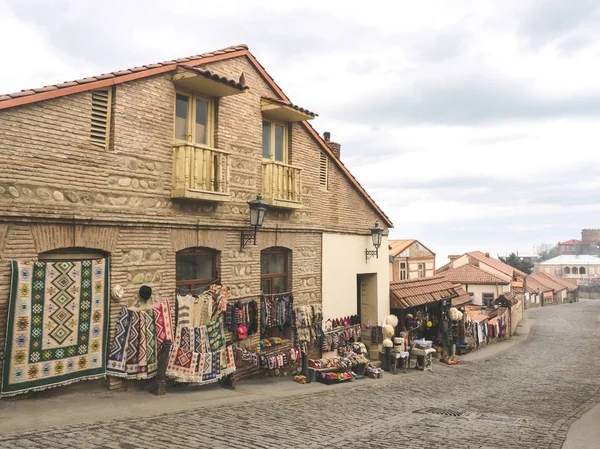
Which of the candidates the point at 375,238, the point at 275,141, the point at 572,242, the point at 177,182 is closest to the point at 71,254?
the point at 177,182

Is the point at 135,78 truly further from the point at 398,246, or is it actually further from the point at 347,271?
the point at 398,246

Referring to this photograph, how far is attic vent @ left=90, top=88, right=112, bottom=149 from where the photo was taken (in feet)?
30.1

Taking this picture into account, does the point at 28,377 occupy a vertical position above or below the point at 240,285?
below

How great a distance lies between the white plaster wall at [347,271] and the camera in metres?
14.9

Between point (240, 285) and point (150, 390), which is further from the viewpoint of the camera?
point (240, 285)

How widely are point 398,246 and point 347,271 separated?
74.0 ft

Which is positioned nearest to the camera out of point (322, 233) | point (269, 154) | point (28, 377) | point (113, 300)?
point (28, 377)

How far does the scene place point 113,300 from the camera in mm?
9336

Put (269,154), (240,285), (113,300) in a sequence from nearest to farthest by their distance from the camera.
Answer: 1. (113,300)
2. (240,285)
3. (269,154)

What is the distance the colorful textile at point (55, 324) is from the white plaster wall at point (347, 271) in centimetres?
716

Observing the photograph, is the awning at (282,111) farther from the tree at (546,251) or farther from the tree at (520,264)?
the tree at (546,251)

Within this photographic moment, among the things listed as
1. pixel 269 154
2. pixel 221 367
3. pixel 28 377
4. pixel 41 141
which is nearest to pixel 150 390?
pixel 221 367

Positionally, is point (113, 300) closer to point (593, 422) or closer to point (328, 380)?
point (328, 380)

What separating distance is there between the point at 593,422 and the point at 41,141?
11530 millimetres
